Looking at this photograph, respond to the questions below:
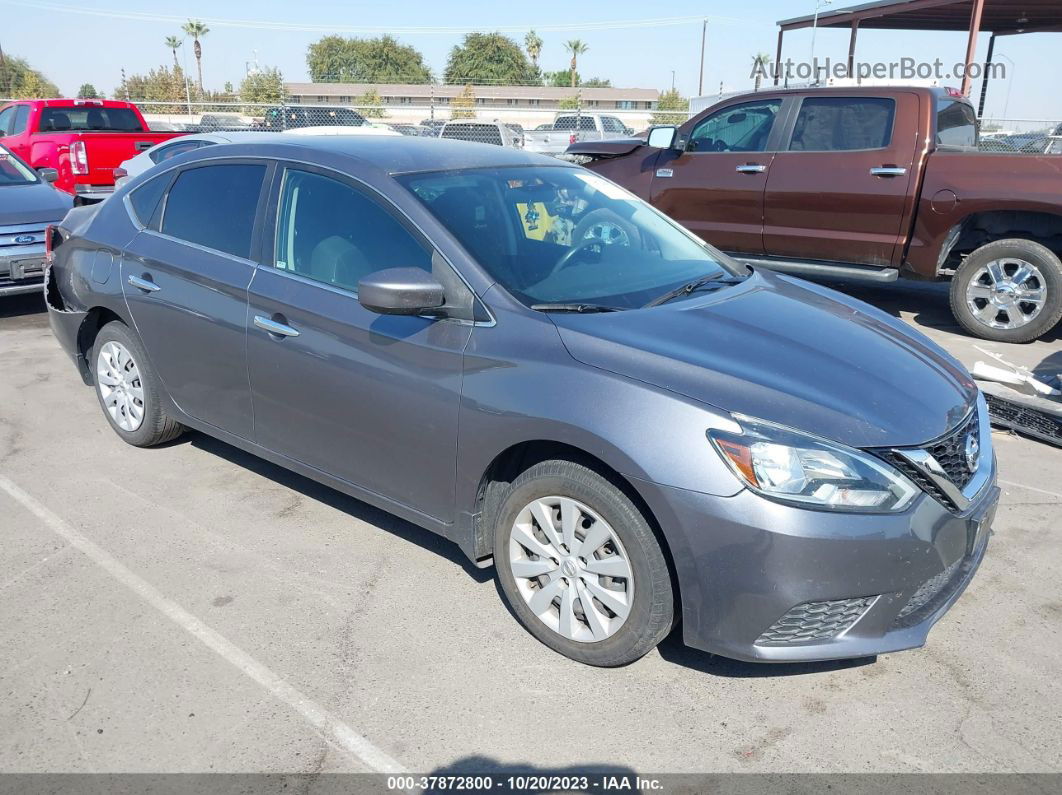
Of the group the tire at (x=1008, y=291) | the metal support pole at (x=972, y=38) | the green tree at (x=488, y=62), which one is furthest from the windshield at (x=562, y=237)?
the green tree at (x=488, y=62)

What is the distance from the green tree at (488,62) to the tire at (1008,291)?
286ft

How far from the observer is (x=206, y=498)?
4488mm

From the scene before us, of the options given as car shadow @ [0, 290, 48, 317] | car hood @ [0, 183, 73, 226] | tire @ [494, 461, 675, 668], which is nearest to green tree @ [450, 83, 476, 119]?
car shadow @ [0, 290, 48, 317]

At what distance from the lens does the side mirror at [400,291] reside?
125 inches

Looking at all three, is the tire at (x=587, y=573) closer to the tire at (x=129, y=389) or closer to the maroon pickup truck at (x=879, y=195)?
the tire at (x=129, y=389)

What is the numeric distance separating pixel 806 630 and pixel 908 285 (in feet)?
26.8

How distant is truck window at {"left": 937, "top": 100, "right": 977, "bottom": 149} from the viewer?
→ 768 cm

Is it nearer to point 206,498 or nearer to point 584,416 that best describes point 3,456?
point 206,498

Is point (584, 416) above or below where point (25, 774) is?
above

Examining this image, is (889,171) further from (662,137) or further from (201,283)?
(201,283)

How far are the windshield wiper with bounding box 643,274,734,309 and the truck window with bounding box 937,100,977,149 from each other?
482cm

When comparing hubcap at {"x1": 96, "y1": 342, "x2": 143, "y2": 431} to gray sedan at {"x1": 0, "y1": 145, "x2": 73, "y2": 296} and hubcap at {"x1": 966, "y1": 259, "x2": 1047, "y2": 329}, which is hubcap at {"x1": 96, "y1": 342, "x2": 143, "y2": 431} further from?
hubcap at {"x1": 966, "y1": 259, "x2": 1047, "y2": 329}

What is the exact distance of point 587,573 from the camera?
119 inches

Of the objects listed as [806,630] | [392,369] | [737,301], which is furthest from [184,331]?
[806,630]
